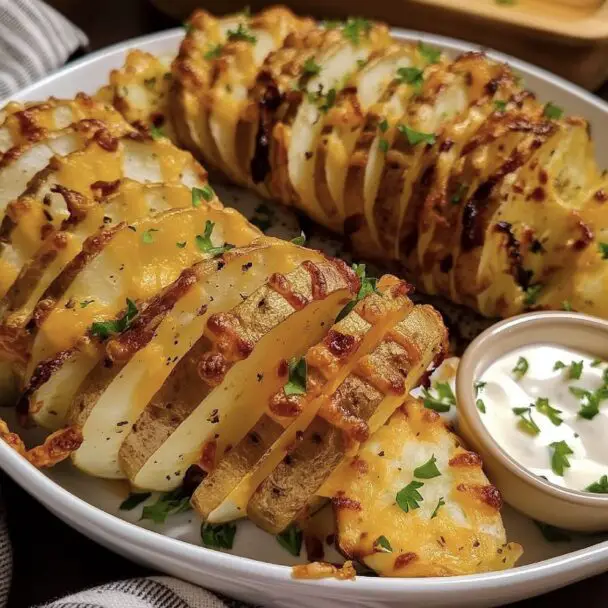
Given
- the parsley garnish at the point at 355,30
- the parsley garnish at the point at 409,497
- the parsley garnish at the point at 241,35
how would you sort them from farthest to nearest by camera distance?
the parsley garnish at the point at 241,35
the parsley garnish at the point at 355,30
the parsley garnish at the point at 409,497

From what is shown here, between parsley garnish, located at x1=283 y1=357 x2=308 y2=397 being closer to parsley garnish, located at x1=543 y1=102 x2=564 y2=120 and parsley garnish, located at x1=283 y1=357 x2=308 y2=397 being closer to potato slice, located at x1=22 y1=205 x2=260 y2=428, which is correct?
potato slice, located at x1=22 y1=205 x2=260 y2=428

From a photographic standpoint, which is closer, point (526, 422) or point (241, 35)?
point (526, 422)

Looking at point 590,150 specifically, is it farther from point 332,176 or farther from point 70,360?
point 70,360

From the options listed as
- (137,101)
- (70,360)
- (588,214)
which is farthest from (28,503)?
(588,214)

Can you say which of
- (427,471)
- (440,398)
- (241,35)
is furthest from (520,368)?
(241,35)

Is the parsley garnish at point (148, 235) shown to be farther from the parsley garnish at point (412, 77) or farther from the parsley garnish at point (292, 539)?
the parsley garnish at point (412, 77)

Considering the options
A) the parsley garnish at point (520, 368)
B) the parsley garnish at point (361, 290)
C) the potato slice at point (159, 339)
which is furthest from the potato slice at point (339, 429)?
the parsley garnish at point (520, 368)

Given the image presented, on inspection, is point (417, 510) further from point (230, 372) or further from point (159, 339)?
point (159, 339)
